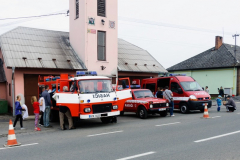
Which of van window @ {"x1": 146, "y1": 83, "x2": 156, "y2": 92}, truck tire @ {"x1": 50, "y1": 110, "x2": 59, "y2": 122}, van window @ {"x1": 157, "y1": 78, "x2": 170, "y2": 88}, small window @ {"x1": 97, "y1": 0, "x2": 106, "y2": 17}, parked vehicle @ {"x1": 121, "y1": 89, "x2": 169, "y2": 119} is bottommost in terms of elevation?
truck tire @ {"x1": 50, "y1": 110, "x2": 59, "y2": 122}

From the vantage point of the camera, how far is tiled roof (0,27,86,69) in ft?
54.2

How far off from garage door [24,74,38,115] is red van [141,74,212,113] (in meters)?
8.93

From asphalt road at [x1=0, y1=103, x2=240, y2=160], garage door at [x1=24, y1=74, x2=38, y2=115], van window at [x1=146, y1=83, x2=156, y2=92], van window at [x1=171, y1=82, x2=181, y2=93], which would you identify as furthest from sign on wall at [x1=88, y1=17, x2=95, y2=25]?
asphalt road at [x1=0, y1=103, x2=240, y2=160]

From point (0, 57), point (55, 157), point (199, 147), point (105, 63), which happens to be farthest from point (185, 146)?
point (0, 57)

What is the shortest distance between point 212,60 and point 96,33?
25636 millimetres

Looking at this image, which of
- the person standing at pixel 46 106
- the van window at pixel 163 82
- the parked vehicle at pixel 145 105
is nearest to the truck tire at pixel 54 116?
the person standing at pixel 46 106

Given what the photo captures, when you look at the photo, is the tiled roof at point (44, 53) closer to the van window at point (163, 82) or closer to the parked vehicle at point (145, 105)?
the van window at point (163, 82)

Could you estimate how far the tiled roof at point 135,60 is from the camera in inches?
874

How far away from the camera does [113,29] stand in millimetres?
20188

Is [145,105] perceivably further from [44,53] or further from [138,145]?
[44,53]

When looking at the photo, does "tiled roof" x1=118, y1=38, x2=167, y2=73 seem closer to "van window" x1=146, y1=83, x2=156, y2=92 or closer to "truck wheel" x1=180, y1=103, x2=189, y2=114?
"van window" x1=146, y1=83, x2=156, y2=92

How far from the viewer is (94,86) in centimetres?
1172

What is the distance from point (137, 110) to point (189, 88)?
435cm

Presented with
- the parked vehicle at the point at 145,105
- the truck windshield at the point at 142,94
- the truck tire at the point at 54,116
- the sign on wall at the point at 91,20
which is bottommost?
the truck tire at the point at 54,116
